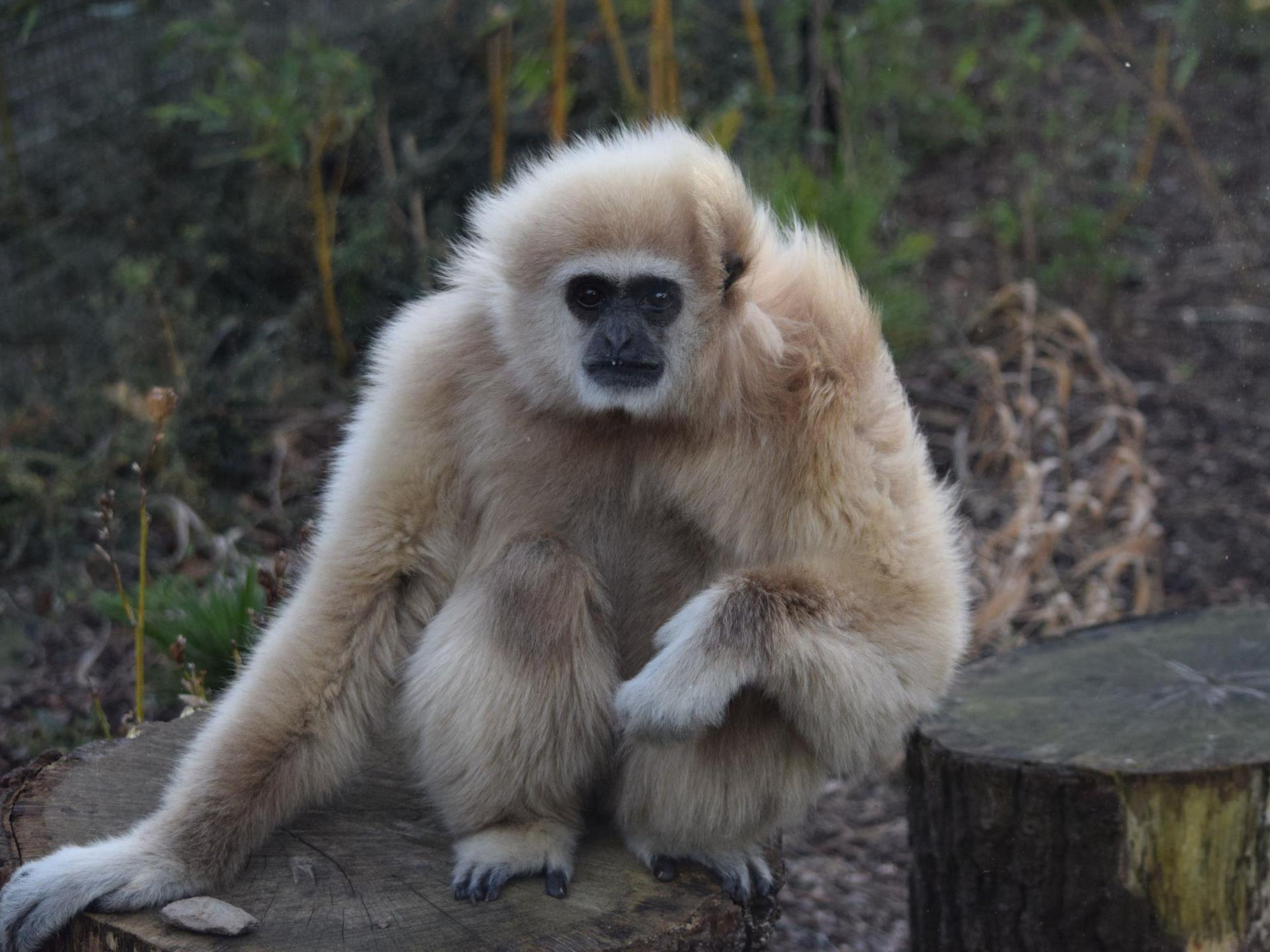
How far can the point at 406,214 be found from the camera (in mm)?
6793

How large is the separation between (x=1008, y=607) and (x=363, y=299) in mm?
3395

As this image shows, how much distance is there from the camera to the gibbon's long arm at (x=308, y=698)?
2562mm

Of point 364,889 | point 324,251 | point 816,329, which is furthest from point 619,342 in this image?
point 324,251

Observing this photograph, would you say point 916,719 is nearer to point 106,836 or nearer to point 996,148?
point 106,836

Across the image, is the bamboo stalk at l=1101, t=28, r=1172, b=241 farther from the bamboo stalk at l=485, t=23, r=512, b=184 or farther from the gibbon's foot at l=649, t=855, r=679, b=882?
the gibbon's foot at l=649, t=855, r=679, b=882

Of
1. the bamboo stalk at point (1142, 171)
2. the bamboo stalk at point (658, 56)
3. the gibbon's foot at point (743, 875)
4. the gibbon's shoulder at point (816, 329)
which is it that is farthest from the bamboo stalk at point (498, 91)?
the gibbon's foot at point (743, 875)

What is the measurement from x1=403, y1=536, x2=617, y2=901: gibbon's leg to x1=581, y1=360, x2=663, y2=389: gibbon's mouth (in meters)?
0.36

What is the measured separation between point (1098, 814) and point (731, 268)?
158 centimetres

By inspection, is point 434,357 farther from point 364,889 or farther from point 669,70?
point 669,70

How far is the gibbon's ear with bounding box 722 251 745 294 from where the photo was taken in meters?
2.79

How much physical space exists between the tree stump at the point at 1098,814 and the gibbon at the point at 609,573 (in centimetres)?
62

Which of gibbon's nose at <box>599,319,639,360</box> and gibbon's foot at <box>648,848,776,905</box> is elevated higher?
gibbon's nose at <box>599,319,639,360</box>

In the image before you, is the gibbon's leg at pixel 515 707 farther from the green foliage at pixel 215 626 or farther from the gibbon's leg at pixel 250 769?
the green foliage at pixel 215 626

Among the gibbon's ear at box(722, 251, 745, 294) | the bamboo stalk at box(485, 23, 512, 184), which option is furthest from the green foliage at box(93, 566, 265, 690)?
the bamboo stalk at box(485, 23, 512, 184)
